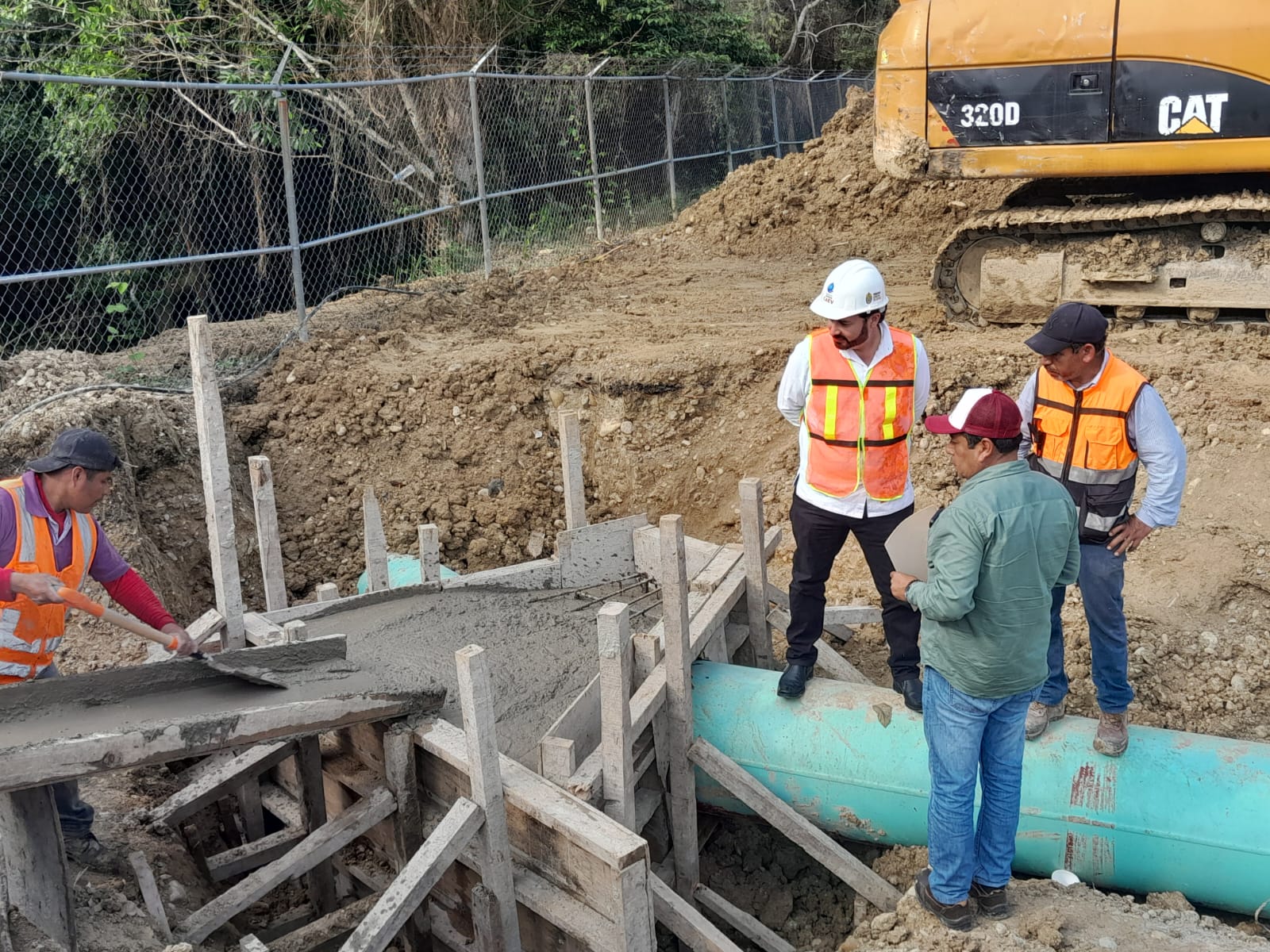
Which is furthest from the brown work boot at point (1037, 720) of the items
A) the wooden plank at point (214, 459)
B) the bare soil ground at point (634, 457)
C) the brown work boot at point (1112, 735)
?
the wooden plank at point (214, 459)

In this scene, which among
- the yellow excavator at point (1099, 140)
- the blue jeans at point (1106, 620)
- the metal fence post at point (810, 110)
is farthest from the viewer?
the metal fence post at point (810, 110)

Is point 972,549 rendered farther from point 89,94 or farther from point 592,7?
point 592,7

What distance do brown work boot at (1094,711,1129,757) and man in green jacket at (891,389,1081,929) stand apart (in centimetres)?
65

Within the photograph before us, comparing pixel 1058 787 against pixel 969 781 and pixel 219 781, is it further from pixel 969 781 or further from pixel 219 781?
pixel 219 781

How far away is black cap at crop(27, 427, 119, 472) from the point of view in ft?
13.7

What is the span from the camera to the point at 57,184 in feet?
44.5

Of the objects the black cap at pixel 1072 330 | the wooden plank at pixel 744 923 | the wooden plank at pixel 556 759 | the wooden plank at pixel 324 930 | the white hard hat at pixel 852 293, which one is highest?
the white hard hat at pixel 852 293

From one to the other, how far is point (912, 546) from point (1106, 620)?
968mm

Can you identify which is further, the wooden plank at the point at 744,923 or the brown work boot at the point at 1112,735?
the wooden plank at the point at 744,923

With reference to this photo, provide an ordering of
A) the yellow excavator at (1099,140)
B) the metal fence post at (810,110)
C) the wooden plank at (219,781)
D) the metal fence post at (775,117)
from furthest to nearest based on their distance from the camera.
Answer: the metal fence post at (810,110) → the metal fence post at (775,117) → the yellow excavator at (1099,140) → the wooden plank at (219,781)

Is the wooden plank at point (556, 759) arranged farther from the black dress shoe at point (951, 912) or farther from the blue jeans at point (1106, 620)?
the blue jeans at point (1106, 620)

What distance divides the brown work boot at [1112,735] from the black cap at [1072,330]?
137cm

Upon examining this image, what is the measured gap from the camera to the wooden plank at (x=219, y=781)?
504cm

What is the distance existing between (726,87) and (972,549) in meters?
17.3
